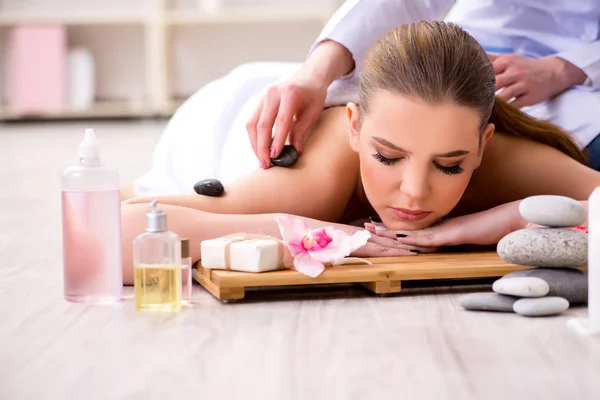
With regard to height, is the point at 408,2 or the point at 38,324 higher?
the point at 408,2

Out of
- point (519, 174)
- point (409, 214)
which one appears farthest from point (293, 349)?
point (519, 174)

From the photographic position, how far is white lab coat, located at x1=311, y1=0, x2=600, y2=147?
208 centimetres

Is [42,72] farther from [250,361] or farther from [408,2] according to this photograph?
[250,361]

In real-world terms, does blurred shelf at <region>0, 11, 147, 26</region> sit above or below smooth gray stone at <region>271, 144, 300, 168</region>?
above

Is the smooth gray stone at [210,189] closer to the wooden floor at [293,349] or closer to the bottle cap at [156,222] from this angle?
the wooden floor at [293,349]

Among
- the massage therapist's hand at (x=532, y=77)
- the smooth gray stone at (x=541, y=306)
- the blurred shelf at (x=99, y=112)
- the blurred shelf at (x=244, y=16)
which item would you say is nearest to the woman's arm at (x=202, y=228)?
the smooth gray stone at (x=541, y=306)

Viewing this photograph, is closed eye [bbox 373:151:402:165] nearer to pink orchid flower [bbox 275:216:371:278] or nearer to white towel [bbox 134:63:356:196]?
pink orchid flower [bbox 275:216:371:278]

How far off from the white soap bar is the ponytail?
601 millimetres

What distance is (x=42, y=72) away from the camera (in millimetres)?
6418

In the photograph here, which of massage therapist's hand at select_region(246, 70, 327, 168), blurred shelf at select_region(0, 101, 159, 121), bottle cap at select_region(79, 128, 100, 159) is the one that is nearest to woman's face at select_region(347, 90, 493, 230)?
massage therapist's hand at select_region(246, 70, 327, 168)

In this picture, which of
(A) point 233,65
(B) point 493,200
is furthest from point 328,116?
(A) point 233,65

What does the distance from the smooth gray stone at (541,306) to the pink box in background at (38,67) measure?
543 centimetres

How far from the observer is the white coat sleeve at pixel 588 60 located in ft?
7.31

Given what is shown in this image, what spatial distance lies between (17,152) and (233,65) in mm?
2163
